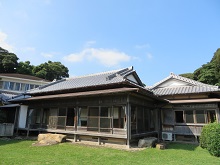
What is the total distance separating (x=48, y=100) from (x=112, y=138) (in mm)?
7545

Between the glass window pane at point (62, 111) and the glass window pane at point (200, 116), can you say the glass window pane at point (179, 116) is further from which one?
the glass window pane at point (62, 111)

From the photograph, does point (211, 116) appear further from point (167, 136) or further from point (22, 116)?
point (22, 116)

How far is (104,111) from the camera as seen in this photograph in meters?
13.4

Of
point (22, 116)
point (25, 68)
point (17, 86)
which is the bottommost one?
point (22, 116)

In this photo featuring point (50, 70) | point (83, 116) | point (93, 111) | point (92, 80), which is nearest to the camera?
point (93, 111)

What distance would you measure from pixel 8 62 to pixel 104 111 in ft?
115

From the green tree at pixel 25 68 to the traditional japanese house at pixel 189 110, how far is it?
37.0 m

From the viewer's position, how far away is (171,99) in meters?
15.2

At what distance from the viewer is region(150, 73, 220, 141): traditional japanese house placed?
13250 mm

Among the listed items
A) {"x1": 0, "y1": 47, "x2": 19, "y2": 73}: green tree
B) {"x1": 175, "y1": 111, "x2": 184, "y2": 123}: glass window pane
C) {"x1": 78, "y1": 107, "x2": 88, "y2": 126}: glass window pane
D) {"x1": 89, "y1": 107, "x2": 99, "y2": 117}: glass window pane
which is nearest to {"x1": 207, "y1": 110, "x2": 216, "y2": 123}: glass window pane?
{"x1": 175, "y1": 111, "x2": 184, "y2": 123}: glass window pane

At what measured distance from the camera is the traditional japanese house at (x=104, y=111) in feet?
36.1

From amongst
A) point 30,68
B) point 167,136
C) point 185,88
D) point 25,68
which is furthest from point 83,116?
point 30,68

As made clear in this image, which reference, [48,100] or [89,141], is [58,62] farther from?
[89,141]

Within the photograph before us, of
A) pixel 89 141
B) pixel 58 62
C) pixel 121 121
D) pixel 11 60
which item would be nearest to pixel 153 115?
pixel 121 121
